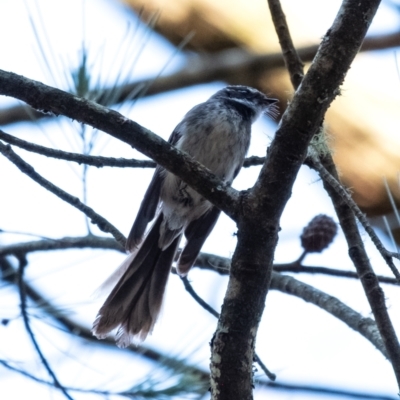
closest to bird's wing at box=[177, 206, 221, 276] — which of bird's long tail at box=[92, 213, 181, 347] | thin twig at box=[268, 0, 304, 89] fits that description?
bird's long tail at box=[92, 213, 181, 347]

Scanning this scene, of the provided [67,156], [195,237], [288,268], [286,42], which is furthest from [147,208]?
[67,156]

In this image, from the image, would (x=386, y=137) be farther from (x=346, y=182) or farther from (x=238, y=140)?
(x=238, y=140)

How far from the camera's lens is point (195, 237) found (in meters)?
3.73

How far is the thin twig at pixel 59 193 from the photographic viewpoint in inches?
97.0

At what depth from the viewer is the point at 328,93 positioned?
192 centimetres

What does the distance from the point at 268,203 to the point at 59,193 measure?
912mm

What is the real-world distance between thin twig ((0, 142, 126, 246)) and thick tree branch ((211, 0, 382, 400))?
82 centimetres

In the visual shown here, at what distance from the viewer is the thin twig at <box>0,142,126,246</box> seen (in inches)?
97.0

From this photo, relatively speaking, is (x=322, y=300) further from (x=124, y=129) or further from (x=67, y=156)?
(x=124, y=129)

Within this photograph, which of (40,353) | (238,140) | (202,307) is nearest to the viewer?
(40,353)

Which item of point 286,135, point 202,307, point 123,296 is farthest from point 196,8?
point 286,135

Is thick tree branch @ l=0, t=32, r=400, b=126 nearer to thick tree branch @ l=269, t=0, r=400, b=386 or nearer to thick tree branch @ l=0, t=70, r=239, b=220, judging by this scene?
thick tree branch @ l=269, t=0, r=400, b=386

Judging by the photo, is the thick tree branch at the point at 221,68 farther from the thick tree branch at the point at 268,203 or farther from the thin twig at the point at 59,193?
the thick tree branch at the point at 268,203

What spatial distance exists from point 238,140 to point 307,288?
3.71 feet
